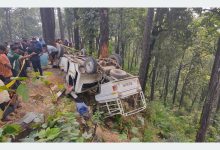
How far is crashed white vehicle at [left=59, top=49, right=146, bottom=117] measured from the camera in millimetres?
8695

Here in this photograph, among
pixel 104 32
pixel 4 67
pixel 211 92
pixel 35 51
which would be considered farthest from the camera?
pixel 104 32

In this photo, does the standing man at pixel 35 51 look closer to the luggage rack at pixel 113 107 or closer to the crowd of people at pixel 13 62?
the crowd of people at pixel 13 62

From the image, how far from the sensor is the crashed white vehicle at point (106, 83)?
342 inches

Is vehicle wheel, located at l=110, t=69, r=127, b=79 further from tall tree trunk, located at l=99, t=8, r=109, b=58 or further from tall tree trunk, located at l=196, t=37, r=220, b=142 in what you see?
tall tree trunk, located at l=99, t=8, r=109, b=58

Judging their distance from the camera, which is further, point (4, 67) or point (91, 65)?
point (91, 65)

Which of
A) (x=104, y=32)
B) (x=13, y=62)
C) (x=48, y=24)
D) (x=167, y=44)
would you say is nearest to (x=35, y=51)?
(x=13, y=62)

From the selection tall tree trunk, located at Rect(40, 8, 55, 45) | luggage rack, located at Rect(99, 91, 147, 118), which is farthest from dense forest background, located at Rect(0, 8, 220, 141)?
luggage rack, located at Rect(99, 91, 147, 118)

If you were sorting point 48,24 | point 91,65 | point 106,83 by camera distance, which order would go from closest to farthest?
1. point 106,83
2. point 91,65
3. point 48,24

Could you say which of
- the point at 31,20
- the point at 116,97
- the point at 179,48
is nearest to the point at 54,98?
the point at 116,97

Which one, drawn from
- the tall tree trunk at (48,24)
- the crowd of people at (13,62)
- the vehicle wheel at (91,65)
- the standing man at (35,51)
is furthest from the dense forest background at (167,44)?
the standing man at (35,51)

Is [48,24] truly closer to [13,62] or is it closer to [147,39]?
[147,39]

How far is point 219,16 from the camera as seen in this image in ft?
35.4

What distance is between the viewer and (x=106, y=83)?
888 cm

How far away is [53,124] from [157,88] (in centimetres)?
2947
